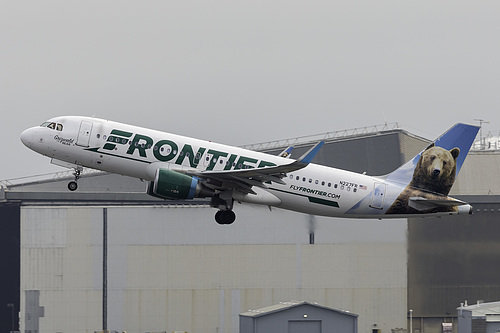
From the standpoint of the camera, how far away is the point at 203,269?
79.4m

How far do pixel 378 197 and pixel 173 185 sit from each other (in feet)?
36.8

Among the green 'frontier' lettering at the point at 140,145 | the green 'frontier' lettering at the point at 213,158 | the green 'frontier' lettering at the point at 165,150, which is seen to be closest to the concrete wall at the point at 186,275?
the green 'frontier' lettering at the point at 213,158

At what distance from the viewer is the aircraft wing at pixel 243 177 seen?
Result: 167ft

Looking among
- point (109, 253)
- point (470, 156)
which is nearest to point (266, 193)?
point (109, 253)

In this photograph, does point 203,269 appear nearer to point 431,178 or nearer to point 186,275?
point 186,275

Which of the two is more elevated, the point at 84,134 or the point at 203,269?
the point at 84,134

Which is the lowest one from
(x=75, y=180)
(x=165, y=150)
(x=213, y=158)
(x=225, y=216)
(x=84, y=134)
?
(x=225, y=216)

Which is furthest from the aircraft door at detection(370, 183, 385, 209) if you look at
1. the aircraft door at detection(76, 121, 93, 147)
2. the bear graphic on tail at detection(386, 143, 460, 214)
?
the aircraft door at detection(76, 121, 93, 147)

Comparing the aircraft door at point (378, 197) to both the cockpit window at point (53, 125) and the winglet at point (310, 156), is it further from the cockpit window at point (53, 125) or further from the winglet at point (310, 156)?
the cockpit window at point (53, 125)

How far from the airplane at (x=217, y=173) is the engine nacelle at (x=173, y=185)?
4cm

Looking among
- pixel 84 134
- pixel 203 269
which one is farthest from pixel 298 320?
pixel 84 134

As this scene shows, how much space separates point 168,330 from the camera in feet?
260

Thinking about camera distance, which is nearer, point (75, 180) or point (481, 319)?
point (75, 180)

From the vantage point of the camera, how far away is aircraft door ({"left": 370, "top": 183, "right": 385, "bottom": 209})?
182 feet
